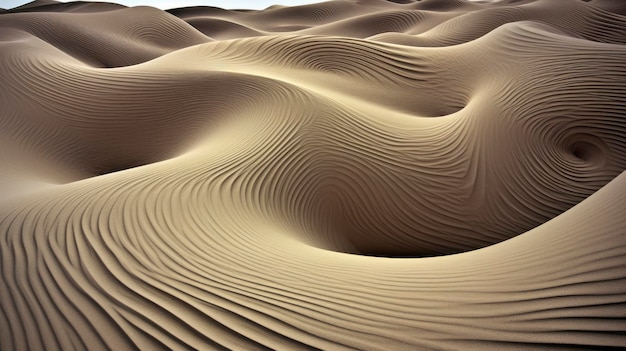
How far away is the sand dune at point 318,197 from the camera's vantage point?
5.43 ft

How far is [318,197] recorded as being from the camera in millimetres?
3920

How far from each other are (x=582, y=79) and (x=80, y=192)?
600cm

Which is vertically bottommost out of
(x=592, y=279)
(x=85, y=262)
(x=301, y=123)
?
(x=85, y=262)

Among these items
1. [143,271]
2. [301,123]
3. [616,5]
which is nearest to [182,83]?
[301,123]

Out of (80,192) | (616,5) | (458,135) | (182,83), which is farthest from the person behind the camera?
(616,5)

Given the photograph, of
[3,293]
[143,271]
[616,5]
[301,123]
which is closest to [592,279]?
[143,271]

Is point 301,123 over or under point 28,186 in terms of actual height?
over

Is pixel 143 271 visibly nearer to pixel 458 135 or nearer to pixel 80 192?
pixel 80 192

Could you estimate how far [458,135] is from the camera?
4.78 meters

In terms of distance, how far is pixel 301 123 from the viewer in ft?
14.5

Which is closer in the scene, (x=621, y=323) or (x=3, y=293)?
(x=621, y=323)

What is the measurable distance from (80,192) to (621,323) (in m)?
3.47

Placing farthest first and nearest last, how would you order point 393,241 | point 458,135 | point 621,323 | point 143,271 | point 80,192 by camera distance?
point 458,135 < point 393,241 < point 80,192 < point 143,271 < point 621,323

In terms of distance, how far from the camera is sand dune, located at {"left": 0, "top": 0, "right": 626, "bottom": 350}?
166 cm
